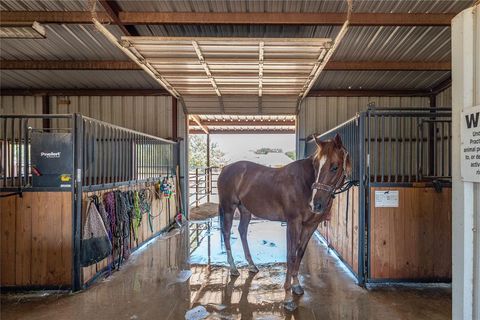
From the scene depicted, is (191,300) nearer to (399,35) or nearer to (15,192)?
(15,192)

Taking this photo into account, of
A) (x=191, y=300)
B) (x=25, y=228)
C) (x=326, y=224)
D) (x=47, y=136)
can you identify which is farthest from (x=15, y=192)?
(x=326, y=224)

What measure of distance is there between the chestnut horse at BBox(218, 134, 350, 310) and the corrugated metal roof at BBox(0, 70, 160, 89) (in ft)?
11.3

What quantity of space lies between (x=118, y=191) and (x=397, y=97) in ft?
20.9

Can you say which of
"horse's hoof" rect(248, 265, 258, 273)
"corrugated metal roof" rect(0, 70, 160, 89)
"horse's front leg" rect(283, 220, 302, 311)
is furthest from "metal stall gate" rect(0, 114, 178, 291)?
"corrugated metal roof" rect(0, 70, 160, 89)

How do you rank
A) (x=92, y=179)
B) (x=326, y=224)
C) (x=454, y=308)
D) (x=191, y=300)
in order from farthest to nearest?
(x=326, y=224) < (x=92, y=179) < (x=191, y=300) < (x=454, y=308)

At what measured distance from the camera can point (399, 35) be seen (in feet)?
14.2

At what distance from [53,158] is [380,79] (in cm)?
603

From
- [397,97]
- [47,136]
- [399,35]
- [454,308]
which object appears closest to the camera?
[454,308]

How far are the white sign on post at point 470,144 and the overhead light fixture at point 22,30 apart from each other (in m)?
4.18

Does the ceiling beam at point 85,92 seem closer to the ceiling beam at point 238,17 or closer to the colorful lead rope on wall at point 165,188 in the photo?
the colorful lead rope on wall at point 165,188

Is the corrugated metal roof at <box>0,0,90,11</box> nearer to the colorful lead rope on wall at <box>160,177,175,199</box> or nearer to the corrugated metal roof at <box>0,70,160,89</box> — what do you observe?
the corrugated metal roof at <box>0,70,160,89</box>

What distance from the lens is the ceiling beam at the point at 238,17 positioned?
3.54 meters

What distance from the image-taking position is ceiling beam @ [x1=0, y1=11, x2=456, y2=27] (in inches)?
139

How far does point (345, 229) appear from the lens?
3.76m
